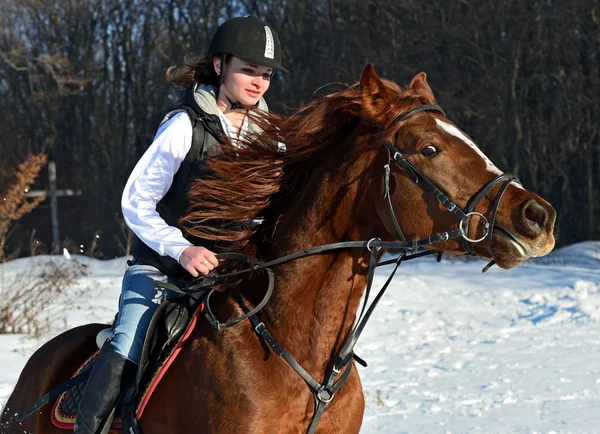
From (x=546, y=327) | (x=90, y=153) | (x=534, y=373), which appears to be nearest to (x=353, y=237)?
(x=534, y=373)

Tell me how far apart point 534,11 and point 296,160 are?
1588 cm

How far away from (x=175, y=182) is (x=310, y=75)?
18.5m

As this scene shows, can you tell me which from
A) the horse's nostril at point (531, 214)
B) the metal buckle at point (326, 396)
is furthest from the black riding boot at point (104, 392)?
the horse's nostril at point (531, 214)

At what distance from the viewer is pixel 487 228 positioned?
2732 mm

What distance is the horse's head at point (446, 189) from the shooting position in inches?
106

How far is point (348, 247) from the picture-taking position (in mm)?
3053

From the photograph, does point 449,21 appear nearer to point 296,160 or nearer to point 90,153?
point 90,153

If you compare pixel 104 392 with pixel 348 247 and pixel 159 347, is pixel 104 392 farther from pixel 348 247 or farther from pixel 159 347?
pixel 348 247

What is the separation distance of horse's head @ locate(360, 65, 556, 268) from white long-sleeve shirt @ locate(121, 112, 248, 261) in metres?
0.73

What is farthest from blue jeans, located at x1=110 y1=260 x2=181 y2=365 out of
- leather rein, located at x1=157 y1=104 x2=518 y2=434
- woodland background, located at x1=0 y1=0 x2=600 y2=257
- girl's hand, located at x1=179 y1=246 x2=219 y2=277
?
woodland background, located at x1=0 y1=0 x2=600 y2=257

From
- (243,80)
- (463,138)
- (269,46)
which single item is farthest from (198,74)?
(463,138)

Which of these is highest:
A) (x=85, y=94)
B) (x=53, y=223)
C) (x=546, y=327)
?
(x=546, y=327)

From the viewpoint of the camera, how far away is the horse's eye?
2846 mm

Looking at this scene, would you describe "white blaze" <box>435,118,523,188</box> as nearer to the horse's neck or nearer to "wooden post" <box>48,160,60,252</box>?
the horse's neck
